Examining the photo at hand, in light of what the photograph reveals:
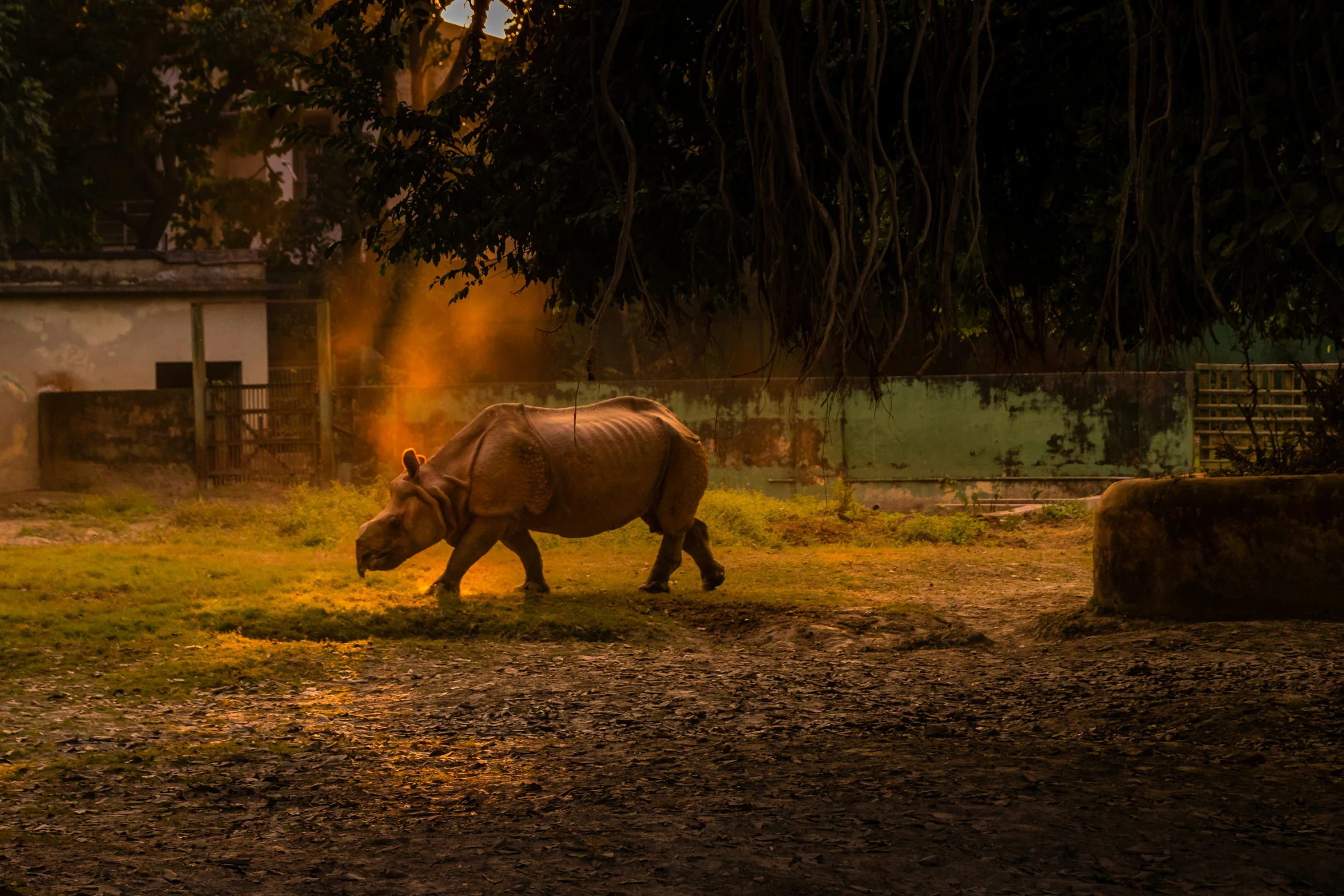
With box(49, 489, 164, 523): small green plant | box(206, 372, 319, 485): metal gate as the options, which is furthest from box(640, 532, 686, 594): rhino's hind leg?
box(206, 372, 319, 485): metal gate

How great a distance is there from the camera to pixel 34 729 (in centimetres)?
583

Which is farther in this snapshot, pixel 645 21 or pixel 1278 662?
pixel 1278 662

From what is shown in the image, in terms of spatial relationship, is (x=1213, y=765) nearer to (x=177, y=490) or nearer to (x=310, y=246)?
(x=177, y=490)

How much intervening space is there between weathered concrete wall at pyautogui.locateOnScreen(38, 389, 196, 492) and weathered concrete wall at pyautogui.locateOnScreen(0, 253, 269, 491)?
0.54m

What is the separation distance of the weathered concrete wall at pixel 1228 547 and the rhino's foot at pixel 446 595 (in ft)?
14.0

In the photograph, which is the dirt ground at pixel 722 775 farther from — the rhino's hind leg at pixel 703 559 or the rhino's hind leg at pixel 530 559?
the rhino's hind leg at pixel 703 559

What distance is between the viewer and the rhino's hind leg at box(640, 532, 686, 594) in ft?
32.4

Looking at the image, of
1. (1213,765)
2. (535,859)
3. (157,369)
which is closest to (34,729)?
(535,859)

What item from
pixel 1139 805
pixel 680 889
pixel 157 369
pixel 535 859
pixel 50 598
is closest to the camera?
pixel 680 889

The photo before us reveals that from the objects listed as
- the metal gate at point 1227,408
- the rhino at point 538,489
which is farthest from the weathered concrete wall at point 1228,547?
the metal gate at point 1227,408

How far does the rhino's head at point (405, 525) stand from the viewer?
9328mm

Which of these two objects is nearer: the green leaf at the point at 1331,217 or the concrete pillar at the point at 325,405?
the green leaf at the point at 1331,217

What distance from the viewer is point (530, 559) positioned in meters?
9.77

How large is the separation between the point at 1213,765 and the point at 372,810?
3173 mm
